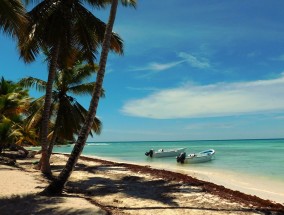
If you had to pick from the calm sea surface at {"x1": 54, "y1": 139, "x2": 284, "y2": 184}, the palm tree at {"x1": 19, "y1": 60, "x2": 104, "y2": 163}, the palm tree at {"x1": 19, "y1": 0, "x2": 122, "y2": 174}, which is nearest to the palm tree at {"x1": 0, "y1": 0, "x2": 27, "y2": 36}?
the palm tree at {"x1": 19, "y1": 0, "x2": 122, "y2": 174}

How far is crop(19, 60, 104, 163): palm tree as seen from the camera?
21.9m

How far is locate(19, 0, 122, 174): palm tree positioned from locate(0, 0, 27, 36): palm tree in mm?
5196

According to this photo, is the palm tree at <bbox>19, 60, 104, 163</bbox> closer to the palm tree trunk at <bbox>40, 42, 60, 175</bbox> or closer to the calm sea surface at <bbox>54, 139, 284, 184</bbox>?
the palm tree trunk at <bbox>40, 42, 60, 175</bbox>

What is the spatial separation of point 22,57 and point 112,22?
6.28 m

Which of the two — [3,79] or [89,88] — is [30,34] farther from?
[3,79]

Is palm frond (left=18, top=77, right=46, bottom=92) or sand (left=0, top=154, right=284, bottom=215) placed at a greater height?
palm frond (left=18, top=77, right=46, bottom=92)

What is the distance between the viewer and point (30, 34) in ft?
54.1

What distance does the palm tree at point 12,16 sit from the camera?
10.1 meters

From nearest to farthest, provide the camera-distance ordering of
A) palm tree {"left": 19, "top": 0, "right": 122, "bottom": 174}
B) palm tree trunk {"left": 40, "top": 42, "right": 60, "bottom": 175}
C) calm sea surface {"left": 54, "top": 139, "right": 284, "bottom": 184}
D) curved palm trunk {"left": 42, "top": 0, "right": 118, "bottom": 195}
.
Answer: curved palm trunk {"left": 42, "top": 0, "right": 118, "bottom": 195}
palm tree {"left": 19, "top": 0, "right": 122, "bottom": 174}
palm tree trunk {"left": 40, "top": 42, "right": 60, "bottom": 175}
calm sea surface {"left": 54, "top": 139, "right": 284, "bottom": 184}

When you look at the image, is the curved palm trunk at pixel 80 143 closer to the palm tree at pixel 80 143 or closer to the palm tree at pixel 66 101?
the palm tree at pixel 80 143

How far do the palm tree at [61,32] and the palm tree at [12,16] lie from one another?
17.0ft

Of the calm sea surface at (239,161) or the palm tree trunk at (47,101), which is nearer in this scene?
the palm tree trunk at (47,101)

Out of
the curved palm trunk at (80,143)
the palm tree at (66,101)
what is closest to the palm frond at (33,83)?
the palm tree at (66,101)

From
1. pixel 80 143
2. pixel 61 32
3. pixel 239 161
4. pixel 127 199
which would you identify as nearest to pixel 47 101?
pixel 61 32
